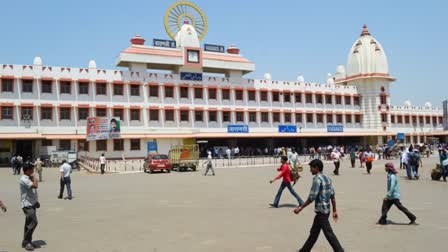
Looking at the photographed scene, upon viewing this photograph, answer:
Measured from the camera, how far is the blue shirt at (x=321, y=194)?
651 cm

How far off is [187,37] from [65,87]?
14721 mm

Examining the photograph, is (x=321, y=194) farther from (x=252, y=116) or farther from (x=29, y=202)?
(x=252, y=116)

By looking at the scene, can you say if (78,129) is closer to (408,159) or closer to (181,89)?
(181,89)

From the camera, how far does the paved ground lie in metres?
7.68

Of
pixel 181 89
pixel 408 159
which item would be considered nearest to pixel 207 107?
pixel 181 89

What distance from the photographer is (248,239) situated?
805 cm

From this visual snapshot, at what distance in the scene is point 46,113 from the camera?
39688 mm

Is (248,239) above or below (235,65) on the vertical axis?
below

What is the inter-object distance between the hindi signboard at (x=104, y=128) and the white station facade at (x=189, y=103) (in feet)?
15.2

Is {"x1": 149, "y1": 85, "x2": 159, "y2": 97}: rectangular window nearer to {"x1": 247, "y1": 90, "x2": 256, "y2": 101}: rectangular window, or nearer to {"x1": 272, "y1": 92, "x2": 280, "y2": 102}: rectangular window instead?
{"x1": 247, "y1": 90, "x2": 256, "y2": 101}: rectangular window

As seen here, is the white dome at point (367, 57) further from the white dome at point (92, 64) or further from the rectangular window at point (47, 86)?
the rectangular window at point (47, 86)

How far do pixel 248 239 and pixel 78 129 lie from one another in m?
36.0

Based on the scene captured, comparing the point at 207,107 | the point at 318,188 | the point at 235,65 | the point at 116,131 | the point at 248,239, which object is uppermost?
the point at 235,65

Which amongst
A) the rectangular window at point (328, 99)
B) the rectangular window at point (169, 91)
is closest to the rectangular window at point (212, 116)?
the rectangular window at point (169, 91)
